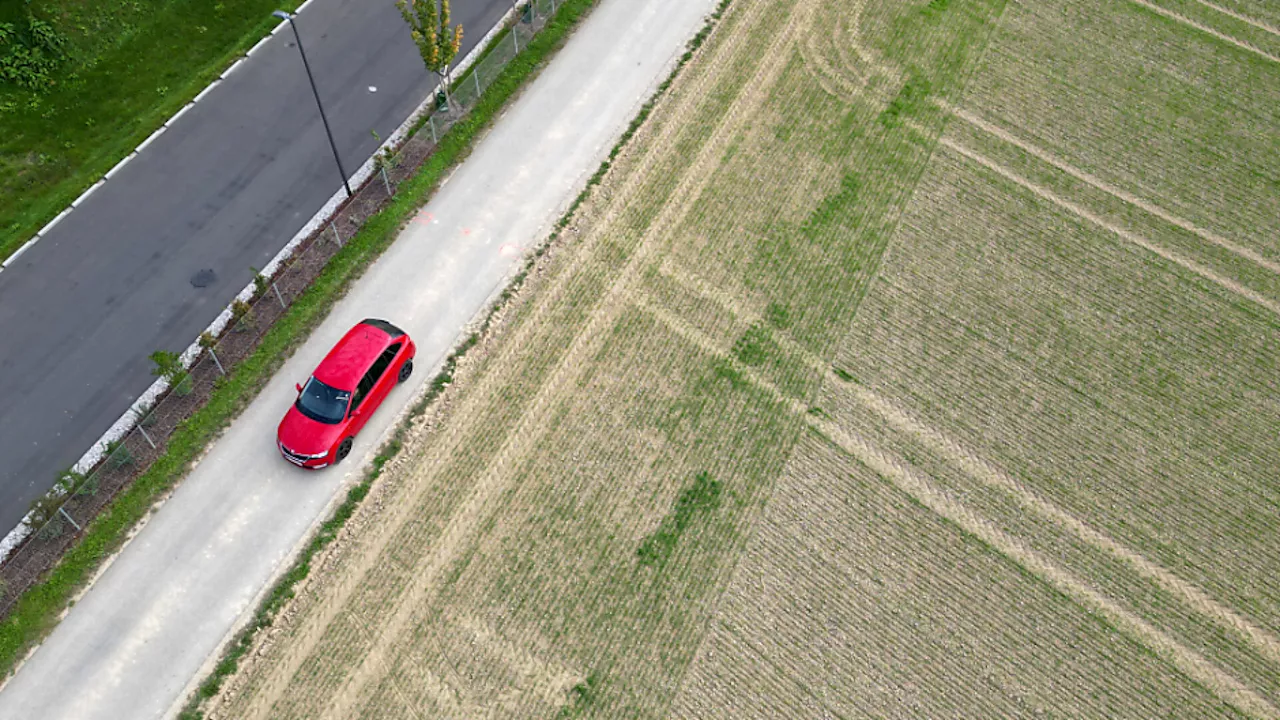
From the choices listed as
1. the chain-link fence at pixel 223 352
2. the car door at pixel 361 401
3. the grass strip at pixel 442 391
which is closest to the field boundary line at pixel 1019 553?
the grass strip at pixel 442 391

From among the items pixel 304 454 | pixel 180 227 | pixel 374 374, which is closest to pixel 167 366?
pixel 304 454

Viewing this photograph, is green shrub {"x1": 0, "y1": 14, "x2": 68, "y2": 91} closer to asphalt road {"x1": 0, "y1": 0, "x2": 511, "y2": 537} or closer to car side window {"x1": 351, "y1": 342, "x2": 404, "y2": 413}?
asphalt road {"x1": 0, "y1": 0, "x2": 511, "y2": 537}

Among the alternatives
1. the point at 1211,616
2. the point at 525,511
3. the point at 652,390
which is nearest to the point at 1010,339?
the point at 1211,616

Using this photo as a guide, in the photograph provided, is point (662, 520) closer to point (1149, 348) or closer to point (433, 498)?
point (433, 498)

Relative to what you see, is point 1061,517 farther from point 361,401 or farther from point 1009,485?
point 361,401

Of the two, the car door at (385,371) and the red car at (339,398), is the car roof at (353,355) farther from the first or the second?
the car door at (385,371)
